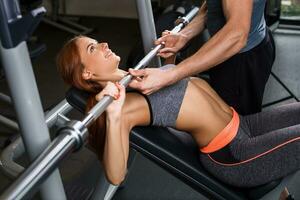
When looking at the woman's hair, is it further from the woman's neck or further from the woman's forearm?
the woman's forearm

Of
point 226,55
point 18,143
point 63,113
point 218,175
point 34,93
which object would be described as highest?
point 34,93

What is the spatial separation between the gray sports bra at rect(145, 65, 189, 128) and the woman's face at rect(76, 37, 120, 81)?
0.57 ft

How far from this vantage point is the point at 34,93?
106 centimetres

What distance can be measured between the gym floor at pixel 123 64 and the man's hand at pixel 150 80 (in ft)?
1.86

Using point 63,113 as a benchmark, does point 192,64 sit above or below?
above

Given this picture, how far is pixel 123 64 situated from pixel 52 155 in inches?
104

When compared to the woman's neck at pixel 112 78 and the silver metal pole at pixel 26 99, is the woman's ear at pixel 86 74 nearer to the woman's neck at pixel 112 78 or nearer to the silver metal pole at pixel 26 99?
the woman's neck at pixel 112 78

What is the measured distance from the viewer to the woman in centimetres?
149

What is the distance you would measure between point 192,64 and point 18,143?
2.61ft

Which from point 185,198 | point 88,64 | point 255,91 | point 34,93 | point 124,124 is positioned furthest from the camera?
point 185,198

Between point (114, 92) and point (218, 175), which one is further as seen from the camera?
point (218, 175)

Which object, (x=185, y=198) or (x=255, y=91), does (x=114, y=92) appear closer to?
(x=255, y=91)

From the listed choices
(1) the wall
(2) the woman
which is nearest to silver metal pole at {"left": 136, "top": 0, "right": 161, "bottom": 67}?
(2) the woman

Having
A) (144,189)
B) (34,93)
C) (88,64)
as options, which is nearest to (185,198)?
(144,189)
